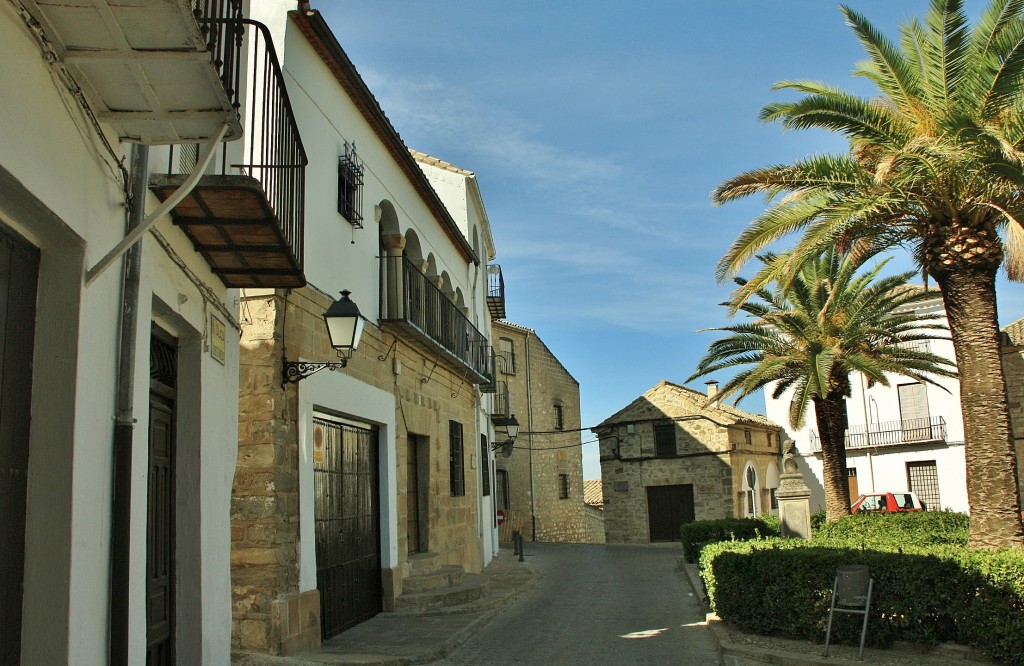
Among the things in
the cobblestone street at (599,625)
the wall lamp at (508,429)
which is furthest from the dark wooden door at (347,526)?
the wall lamp at (508,429)

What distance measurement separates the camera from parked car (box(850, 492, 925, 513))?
2597 cm

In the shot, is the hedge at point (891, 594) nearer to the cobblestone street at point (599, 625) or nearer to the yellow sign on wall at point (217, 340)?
the cobblestone street at point (599, 625)

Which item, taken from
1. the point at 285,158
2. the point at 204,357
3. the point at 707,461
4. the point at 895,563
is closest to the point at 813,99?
the point at 895,563

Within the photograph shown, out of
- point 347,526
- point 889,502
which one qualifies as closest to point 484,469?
point 347,526

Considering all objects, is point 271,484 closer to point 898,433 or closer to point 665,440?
point 665,440

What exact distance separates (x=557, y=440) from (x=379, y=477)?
22688mm

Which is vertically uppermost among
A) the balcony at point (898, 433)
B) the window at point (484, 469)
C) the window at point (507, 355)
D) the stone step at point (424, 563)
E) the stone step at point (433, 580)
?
the window at point (507, 355)

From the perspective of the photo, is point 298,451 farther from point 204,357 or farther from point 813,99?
point 813,99

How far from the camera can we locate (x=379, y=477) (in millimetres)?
11281

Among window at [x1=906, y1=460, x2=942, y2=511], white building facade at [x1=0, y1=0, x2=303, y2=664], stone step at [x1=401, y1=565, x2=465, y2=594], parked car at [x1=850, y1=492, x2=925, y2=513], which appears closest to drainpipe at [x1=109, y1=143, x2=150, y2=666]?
white building facade at [x1=0, y1=0, x2=303, y2=664]

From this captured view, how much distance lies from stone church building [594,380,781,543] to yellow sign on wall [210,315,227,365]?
2479 cm

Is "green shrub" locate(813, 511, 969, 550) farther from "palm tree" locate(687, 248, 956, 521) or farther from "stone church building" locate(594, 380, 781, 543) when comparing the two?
"stone church building" locate(594, 380, 781, 543)

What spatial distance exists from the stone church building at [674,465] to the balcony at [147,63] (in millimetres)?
27047

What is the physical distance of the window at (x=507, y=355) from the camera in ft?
103
